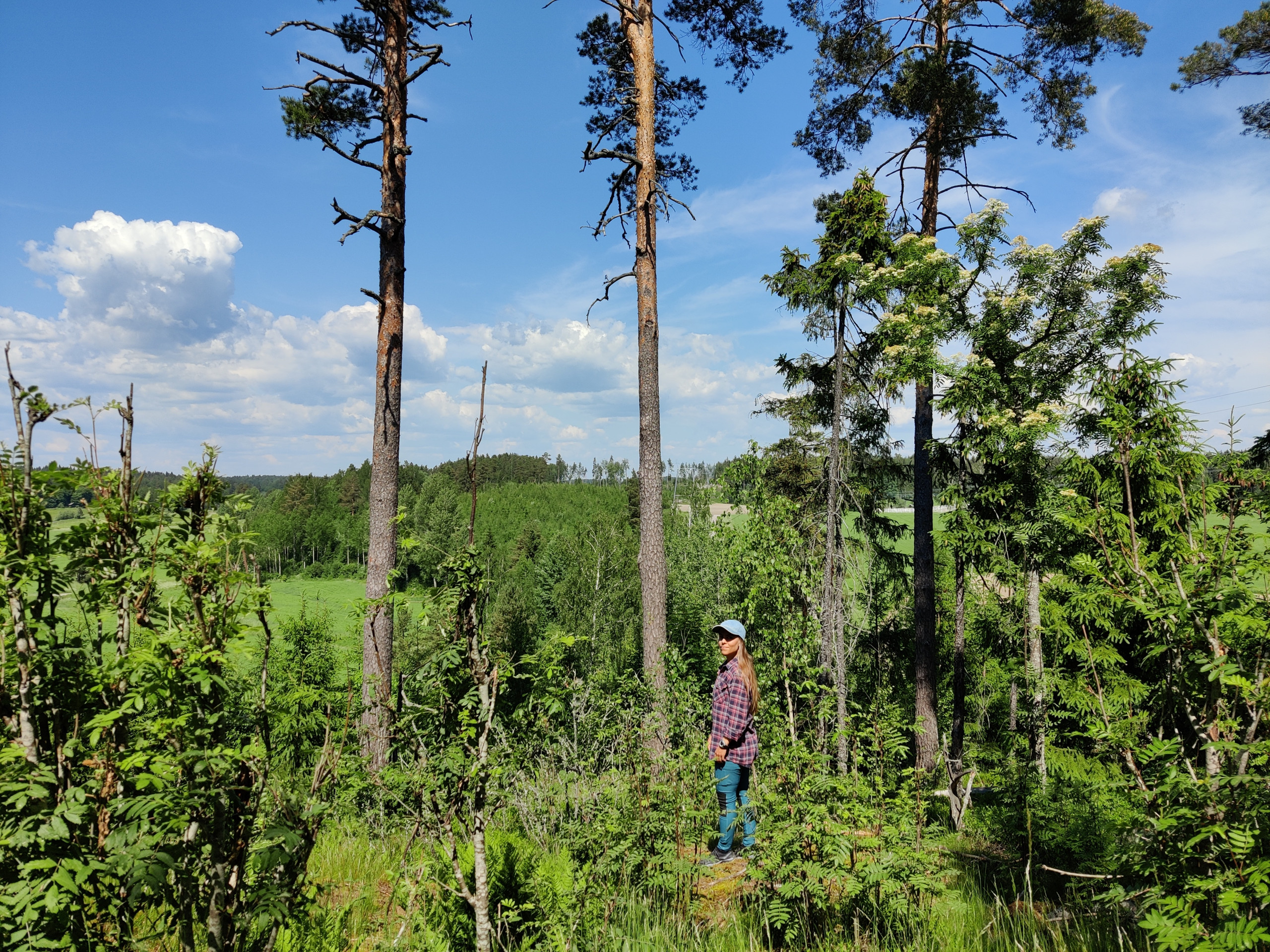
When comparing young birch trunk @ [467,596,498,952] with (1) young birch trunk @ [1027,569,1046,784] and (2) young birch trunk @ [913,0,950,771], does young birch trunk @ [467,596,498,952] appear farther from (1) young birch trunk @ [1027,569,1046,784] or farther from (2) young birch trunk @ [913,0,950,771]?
(2) young birch trunk @ [913,0,950,771]

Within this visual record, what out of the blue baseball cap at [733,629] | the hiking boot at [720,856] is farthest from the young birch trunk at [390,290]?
the hiking boot at [720,856]

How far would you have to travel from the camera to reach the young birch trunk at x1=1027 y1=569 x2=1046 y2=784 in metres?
8.61

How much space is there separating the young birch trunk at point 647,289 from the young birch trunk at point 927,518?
495 cm

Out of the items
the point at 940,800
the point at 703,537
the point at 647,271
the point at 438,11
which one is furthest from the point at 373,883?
the point at 703,537

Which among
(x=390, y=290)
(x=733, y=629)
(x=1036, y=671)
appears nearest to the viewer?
(x=733, y=629)

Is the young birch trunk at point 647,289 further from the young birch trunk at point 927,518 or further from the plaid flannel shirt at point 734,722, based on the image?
the young birch trunk at point 927,518

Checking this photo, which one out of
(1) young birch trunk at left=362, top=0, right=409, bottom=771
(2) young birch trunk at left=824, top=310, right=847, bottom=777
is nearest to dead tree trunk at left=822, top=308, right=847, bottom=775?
(2) young birch trunk at left=824, top=310, right=847, bottom=777

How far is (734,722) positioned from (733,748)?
19 cm

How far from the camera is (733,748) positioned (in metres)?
4.63

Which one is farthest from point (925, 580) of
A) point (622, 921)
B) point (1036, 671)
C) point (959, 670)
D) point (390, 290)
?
point (390, 290)

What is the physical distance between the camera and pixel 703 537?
85.0ft

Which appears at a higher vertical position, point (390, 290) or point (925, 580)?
point (390, 290)

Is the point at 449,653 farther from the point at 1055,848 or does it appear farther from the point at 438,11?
the point at 438,11

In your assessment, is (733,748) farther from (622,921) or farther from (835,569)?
(835,569)
